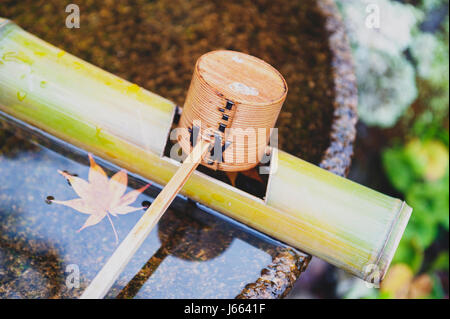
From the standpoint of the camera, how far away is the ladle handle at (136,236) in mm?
1185

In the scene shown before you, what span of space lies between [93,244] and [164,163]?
1.59 ft

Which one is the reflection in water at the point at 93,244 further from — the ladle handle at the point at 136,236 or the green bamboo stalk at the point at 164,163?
the ladle handle at the point at 136,236

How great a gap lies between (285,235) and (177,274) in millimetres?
527

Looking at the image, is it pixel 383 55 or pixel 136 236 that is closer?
pixel 136 236

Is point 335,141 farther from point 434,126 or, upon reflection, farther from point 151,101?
point 434,126

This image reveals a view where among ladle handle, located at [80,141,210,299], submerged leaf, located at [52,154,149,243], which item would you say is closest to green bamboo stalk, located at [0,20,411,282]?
submerged leaf, located at [52,154,149,243]

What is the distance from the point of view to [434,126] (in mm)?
4148

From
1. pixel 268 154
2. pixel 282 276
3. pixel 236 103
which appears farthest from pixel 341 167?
pixel 236 103

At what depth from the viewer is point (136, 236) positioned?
4.24 ft

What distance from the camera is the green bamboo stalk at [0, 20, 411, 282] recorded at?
1649 mm

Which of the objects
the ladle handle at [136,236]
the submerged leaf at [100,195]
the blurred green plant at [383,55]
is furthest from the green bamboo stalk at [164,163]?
the blurred green plant at [383,55]

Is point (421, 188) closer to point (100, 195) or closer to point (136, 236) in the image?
point (100, 195)

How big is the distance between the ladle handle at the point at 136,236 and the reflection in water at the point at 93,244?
1.41 feet

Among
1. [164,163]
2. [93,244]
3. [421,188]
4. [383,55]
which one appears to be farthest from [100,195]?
[383,55]
